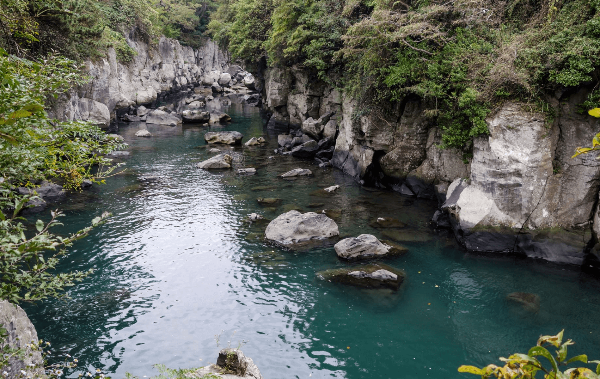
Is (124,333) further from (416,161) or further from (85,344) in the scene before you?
(416,161)

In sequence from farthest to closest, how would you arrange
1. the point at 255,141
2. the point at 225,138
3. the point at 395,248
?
the point at 255,141, the point at 225,138, the point at 395,248

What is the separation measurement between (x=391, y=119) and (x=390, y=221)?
604cm

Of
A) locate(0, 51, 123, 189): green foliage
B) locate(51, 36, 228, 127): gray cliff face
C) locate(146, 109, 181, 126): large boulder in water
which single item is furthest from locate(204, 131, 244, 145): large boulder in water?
locate(0, 51, 123, 189): green foliage

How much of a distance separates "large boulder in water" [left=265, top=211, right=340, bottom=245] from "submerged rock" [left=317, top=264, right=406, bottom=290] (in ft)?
8.31

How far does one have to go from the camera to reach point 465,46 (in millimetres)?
15984

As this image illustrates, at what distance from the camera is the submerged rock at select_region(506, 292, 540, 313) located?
1120 centimetres

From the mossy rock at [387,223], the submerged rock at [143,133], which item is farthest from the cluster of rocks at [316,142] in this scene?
the submerged rock at [143,133]

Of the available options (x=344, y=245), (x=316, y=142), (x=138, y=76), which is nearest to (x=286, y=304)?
(x=344, y=245)

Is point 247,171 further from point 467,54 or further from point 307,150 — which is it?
point 467,54

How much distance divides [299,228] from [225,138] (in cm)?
1899

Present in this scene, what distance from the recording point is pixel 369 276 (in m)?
12.4

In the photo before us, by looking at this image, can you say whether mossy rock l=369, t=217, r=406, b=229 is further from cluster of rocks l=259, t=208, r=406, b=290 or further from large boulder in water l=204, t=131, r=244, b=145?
large boulder in water l=204, t=131, r=244, b=145

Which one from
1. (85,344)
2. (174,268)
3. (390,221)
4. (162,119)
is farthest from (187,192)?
(162,119)

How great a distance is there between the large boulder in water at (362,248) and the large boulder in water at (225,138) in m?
20.3
